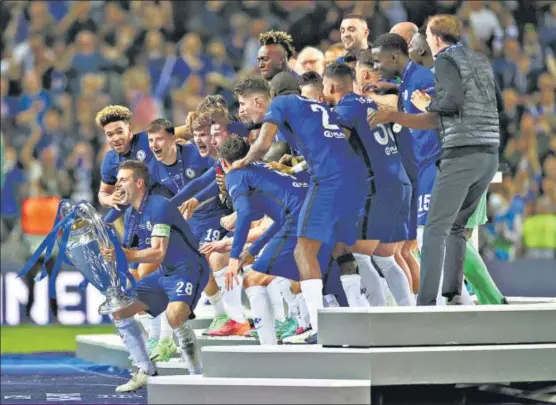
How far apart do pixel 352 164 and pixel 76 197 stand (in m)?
8.51

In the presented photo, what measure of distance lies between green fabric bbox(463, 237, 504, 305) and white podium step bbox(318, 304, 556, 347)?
522 millimetres

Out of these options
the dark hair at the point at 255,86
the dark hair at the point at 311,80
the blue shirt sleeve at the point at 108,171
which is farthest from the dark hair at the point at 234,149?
the blue shirt sleeve at the point at 108,171

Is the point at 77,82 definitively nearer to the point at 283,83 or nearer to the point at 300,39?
the point at 300,39

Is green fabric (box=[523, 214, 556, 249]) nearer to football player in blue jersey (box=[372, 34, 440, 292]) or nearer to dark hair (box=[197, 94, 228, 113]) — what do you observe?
football player in blue jersey (box=[372, 34, 440, 292])

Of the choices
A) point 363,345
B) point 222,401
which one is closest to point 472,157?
point 363,345

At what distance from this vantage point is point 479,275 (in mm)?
8273

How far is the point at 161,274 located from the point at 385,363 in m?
2.14

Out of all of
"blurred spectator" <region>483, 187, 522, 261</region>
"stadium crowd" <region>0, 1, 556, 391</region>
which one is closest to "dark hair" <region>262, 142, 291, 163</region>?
"stadium crowd" <region>0, 1, 556, 391</region>

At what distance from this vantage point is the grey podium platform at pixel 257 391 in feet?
22.2

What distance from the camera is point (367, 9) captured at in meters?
17.0

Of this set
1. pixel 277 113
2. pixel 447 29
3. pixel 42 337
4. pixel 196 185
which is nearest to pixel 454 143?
pixel 447 29

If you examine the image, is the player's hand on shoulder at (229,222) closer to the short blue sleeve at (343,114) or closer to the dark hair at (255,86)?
the dark hair at (255,86)

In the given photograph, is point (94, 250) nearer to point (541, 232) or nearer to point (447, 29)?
point (447, 29)

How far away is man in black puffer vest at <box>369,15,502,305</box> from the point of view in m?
7.62
